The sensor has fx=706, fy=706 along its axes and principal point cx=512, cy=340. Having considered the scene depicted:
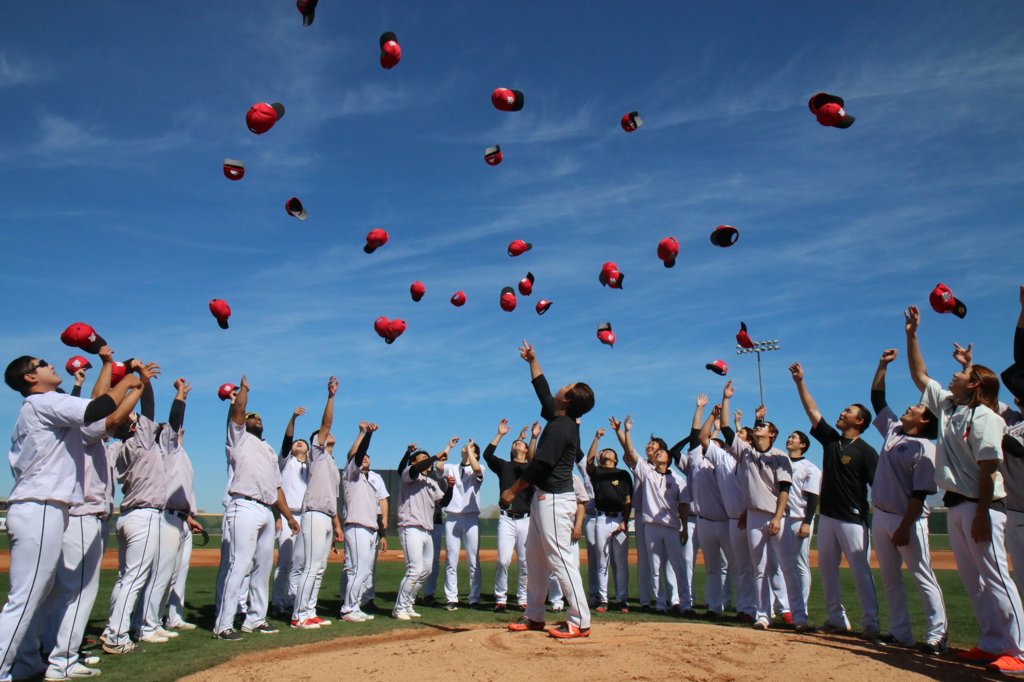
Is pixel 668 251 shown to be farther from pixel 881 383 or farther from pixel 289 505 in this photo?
pixel 289 505

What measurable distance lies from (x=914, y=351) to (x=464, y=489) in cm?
710

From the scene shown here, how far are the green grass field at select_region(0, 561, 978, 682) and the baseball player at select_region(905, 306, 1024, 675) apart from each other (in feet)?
7.82

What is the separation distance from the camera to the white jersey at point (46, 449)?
5.37 meters

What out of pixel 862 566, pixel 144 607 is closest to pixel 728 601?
pixel 862 566

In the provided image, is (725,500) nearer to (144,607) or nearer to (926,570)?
(926,570)

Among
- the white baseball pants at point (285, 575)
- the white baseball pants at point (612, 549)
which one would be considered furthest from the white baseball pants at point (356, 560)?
the white baseball pants at point (612, 549)

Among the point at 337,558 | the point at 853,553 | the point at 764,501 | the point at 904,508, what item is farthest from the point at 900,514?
the point at 337,558

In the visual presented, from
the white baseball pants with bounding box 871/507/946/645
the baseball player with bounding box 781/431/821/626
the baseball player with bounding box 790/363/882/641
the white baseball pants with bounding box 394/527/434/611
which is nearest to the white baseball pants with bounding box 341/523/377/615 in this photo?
the white baseball pants with bounding box 394/527/434/611

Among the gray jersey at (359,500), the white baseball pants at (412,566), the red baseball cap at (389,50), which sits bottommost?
the white baseball pants at (412,566)

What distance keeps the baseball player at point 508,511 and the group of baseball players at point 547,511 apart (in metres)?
0.04

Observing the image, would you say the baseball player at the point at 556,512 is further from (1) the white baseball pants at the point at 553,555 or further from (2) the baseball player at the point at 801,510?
(2) the baseball player at the point at 801,510

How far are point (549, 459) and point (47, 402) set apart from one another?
13.4ft

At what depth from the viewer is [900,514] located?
7.16m

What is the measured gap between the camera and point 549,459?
640 centimetres
